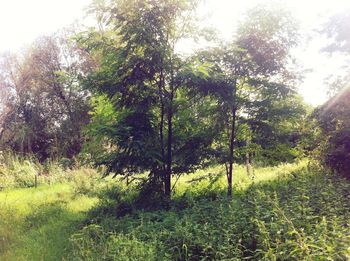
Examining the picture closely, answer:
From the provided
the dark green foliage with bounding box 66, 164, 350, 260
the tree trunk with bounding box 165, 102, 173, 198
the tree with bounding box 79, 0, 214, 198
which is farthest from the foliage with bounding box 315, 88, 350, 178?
the tree trunk with bounding box 165, 102, 173, 198

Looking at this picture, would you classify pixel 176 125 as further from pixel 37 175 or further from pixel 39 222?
pixel 37 175

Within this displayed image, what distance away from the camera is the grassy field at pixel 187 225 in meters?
4.27

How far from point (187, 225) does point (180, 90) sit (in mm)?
4100

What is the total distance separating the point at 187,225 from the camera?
524 centimetres

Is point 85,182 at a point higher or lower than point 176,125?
lower


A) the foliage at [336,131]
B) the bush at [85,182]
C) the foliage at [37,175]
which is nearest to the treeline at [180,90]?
the foliage at [336,131]

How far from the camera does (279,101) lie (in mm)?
8609

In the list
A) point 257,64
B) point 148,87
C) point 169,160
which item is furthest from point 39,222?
point 257,64

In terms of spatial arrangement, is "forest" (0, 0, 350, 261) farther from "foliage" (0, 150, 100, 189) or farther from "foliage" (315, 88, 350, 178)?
"foliage" (0, 150, 100, 189)

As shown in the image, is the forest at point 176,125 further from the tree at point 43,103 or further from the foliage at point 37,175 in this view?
the tree at point 43,103

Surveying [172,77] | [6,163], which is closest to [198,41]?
[172,77]

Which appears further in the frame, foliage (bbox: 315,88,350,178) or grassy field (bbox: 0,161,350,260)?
foliage (bbox: 315,88,350,178)

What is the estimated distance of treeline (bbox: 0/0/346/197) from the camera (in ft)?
24.3

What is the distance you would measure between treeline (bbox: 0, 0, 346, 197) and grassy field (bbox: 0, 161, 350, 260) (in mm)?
991
